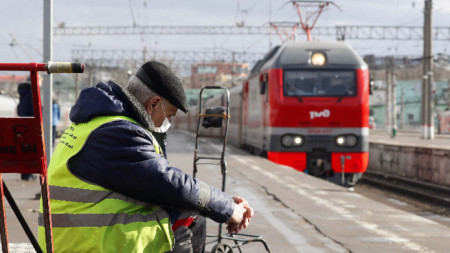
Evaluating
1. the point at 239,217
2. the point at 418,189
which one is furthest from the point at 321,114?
the point at 239,217

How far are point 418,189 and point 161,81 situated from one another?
17854 millimetres

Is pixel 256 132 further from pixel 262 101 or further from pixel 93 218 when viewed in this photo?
pixel 93 218

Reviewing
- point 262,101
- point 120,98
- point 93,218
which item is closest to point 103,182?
point 93,218

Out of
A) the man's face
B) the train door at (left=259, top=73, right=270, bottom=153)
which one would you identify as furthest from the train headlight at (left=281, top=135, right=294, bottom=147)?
the man's face

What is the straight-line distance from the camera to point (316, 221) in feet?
31.1

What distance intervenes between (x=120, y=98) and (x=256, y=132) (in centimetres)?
1751

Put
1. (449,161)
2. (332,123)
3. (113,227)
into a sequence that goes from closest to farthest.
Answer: (113,227) < (332,123) < (449,161)

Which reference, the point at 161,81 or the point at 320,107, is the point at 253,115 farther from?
the point at 161,81

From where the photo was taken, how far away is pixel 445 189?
59.9 ft

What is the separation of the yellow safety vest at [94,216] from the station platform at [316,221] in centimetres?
440

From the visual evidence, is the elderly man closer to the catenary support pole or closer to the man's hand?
the man's hand

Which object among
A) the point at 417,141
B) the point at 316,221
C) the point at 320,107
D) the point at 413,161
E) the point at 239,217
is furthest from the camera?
the point at 417,141

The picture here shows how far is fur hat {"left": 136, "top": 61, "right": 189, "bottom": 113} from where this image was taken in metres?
3.22

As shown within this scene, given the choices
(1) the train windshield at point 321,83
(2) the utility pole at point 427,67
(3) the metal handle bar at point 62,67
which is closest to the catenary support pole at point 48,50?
(3) the metal handle bar at point 62,67
